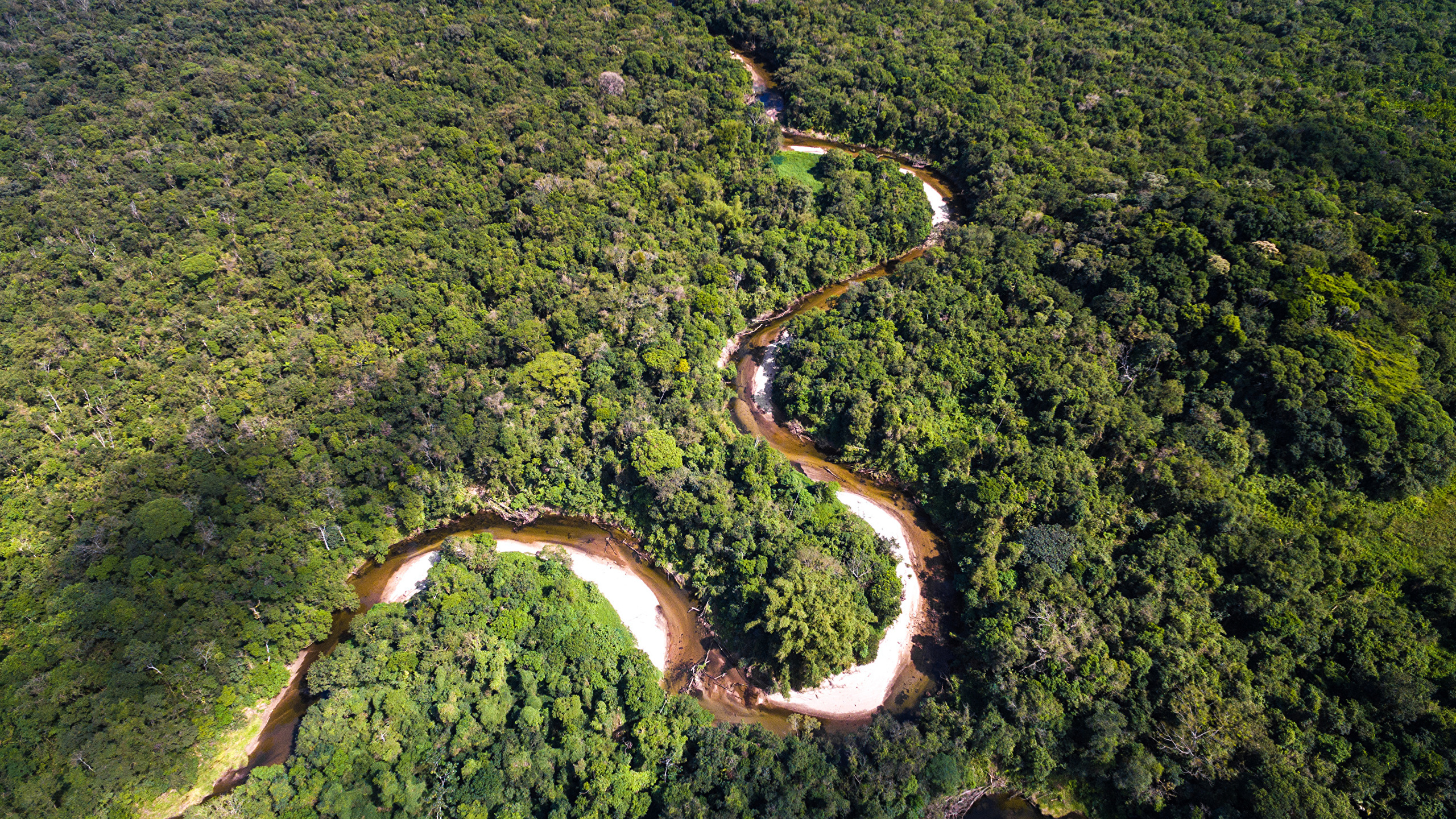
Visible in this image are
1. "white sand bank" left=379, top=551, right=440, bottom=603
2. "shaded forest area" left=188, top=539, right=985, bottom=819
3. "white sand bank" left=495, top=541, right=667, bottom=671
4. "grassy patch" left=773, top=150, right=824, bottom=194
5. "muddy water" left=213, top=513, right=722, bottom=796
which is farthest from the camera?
"grassy patch" left=773, top=150, right=824, bottom=194

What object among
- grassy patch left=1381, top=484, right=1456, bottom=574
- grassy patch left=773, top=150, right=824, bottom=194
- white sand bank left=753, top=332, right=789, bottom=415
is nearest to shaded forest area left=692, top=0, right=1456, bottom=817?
grassy patch left=1381, top=484, right=1456, bottom=574

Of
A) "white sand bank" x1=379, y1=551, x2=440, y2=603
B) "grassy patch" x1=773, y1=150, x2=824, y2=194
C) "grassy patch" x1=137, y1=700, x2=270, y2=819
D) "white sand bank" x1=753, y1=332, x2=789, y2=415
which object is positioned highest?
"grassy patch" x1=773, y1=150, x2=824, y2=194

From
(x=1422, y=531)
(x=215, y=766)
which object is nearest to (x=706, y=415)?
(x=215, y=766)

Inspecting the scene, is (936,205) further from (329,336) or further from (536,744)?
(536,744)

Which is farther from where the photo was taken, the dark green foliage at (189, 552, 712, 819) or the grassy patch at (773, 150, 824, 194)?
the grassy patch at (773, 150, 824, 194)

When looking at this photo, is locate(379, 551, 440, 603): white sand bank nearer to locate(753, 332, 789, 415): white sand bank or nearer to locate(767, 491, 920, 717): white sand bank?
locate(767, 491, 920, 717): white sand bank

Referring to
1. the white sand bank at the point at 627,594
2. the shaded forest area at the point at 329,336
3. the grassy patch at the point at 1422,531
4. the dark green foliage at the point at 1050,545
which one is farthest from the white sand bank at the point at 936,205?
the white sand bank at the point at 627,594
